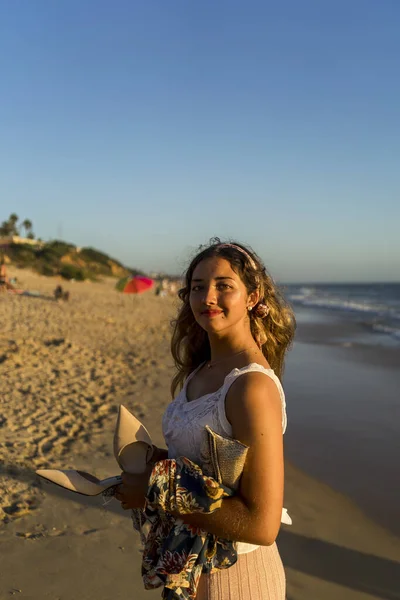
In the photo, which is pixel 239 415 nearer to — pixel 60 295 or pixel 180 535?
pixel 180 535

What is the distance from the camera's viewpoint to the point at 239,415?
1467 millimetres

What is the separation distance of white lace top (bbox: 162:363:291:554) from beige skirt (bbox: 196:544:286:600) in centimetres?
5

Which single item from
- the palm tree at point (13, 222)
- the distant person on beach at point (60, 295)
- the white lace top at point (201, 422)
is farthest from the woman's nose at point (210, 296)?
the palm tree at point (13, 222)

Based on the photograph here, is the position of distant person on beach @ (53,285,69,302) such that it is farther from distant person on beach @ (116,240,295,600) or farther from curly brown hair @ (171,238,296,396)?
distant person on beach @ (116,240,295,600)

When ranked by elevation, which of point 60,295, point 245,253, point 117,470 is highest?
point 245,253

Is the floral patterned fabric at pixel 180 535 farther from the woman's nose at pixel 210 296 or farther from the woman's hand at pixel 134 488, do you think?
the woman's nose at pixel 210 296

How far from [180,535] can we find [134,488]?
204mm

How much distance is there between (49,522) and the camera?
4.02 metres

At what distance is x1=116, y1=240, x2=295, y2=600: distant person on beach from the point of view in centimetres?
144

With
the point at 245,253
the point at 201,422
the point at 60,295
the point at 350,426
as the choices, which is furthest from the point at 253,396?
the point at 60,295

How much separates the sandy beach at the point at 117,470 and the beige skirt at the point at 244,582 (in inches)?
77.8

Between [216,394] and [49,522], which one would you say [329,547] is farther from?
[216,394]

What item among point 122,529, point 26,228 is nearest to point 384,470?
point 122,529

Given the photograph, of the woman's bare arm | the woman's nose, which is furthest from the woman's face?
Answer: the woman's bare arm
